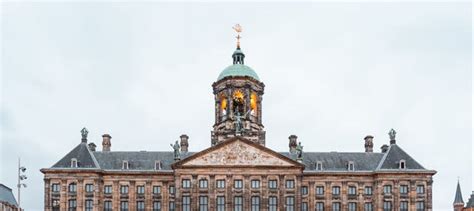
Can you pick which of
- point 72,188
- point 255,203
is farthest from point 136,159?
point 255,203

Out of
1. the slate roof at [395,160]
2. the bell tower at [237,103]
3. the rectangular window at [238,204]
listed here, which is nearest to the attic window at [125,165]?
the bell tower at [237,103]

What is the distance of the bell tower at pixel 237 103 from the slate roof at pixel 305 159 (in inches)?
164

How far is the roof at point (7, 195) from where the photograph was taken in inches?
3063

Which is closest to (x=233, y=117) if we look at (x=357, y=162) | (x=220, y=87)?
(x=220, y=87)

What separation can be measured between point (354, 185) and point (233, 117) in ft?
46.1

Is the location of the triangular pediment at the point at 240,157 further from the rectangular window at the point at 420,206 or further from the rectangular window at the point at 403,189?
the rectangular window at the point at 420,206

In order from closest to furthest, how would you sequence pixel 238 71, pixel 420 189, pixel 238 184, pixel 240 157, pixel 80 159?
pixel 240 157, pixel 238 184, pixel 420 189, pixel 80 159, pixel 238 71

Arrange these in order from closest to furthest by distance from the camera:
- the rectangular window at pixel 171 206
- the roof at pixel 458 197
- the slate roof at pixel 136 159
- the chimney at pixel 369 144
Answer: the rectangular window at pixel 171 206 → the slate roof at pixel 136 159 → the chimney at pixel 369 144 → the roof at pixel 458 197

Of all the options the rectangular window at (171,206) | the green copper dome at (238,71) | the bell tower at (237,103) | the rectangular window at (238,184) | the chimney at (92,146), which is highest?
the green copper dome at (238,71)

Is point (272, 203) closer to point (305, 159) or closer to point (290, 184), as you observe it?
point (290, 184)

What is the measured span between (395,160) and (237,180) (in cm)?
1597

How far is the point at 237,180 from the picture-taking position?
6644 centimetres

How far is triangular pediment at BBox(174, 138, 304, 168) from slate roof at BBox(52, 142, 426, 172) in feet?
11.3

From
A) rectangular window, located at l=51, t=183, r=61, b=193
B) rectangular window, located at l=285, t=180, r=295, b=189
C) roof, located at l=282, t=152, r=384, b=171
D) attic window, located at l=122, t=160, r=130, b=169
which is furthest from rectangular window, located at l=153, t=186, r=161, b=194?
roof, located at l=282, t=152, r=384, b=171
